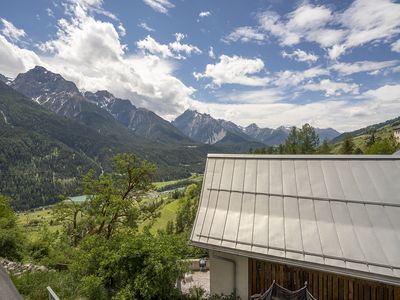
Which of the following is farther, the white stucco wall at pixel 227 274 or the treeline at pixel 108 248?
the treeline at pixel 108 248

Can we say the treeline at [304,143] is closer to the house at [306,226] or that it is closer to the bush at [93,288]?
the house at [306,226]

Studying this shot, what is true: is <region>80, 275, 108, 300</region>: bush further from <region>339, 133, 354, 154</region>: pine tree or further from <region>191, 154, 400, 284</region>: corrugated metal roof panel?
<region>339, 133, 354, 154</region>: pine tree

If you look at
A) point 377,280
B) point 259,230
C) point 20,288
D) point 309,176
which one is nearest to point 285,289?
point 259,230

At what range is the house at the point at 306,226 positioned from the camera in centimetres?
857

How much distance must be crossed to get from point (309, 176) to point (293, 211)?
5.28 ft

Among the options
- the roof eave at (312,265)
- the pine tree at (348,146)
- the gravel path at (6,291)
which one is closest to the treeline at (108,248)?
the roof eave at (312,265)

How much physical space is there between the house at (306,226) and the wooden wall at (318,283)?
0.09ft

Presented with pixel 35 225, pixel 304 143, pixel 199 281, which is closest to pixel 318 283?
pixel 199 281

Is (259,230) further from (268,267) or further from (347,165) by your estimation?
(347,165)

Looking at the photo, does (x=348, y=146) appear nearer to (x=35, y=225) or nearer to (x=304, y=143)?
(x=304, y=143)

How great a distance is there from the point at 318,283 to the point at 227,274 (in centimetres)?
326

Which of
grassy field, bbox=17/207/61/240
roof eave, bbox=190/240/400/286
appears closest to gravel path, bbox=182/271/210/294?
roof eave, bbox=190/240/400/286

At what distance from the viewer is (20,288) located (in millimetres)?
11766

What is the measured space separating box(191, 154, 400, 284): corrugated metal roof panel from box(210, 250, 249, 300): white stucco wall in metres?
0.99
